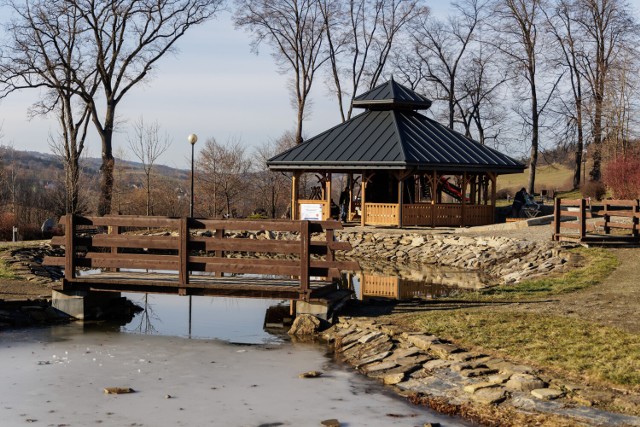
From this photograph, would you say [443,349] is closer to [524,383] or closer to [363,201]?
[524,383]

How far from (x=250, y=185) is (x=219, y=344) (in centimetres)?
4363

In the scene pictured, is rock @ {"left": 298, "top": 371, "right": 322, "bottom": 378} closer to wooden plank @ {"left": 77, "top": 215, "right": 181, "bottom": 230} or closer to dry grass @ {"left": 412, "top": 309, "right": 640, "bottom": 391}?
dry grass @ {"left": 412, "top": 309, "right": 640, "bottom": 391}

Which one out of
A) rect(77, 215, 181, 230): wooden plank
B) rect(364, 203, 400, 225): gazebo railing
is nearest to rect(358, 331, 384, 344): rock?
rect(77, 215, 181, 230): wooden plank

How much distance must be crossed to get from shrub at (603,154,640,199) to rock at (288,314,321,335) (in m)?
24.0

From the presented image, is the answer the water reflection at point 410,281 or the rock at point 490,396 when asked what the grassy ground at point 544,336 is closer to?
the rock at point 490,396

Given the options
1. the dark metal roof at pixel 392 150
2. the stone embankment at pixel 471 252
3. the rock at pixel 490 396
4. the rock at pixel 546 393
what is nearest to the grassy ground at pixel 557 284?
the stone embankment at pixel 471 252

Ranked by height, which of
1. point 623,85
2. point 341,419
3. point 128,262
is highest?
point 623,85

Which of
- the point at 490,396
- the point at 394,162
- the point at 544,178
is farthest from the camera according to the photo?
the point at 544,178

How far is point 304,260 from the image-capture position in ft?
46.1

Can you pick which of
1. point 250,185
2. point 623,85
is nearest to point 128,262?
point 623,85

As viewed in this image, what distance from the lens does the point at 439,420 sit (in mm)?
8859

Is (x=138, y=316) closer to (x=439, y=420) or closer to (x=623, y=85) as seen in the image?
(x=439, y=420)

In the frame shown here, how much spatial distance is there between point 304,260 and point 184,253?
6.94ft

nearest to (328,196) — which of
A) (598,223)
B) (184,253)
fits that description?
(598,223)
